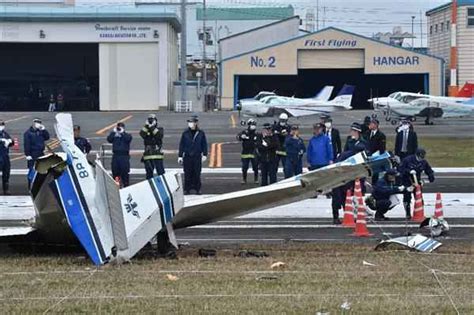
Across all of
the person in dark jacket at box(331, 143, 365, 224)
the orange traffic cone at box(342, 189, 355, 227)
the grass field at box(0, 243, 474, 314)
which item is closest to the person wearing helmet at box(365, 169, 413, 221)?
the person in dark jacket at box(331, 143, 365, 224)

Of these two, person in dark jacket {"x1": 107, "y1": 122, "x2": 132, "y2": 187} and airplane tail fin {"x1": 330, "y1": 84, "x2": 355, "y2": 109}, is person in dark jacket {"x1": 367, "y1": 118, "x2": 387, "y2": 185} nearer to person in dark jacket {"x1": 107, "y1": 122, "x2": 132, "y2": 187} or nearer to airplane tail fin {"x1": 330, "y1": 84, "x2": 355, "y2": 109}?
person in dark jacket {"x1": 107, "y1": 122, "x2": 132, "y2": 187}

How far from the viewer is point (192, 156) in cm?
2128

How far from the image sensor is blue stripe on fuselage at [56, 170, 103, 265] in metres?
10.0

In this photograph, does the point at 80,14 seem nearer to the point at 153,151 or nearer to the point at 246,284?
the point at 153,151

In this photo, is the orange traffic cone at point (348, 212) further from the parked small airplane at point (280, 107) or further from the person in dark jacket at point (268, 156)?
the parked small airplane at point (280, 107)

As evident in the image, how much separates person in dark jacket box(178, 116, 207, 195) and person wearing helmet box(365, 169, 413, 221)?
19.3ft

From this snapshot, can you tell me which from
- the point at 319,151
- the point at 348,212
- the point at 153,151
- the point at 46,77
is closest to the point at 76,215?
the point at 348,212

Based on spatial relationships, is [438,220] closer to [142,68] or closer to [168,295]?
[168,295]

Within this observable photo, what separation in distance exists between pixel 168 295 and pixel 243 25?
4279 inches

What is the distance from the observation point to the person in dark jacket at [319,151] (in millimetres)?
18203

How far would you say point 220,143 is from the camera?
39656mm

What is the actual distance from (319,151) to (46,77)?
7355cm

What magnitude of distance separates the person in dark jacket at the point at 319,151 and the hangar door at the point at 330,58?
214ft

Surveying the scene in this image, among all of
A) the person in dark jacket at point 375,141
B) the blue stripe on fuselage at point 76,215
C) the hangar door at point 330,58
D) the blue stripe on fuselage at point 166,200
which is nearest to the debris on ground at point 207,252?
the blue stripe on fuselage at point 166,200
